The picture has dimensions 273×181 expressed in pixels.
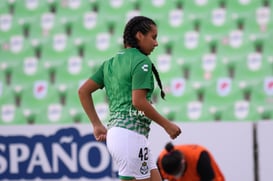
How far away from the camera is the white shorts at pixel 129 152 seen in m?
3.70

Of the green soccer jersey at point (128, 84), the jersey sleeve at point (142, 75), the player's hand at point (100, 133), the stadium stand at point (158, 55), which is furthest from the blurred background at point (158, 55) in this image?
the jersey sleeve at point (142, 75)

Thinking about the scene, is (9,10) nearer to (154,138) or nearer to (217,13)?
(217,13)

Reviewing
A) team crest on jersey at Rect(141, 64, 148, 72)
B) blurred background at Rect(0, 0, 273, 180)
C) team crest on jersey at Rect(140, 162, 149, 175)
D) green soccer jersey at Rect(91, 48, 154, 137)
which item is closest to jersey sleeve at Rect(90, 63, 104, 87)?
green soccer jersey at Rect(91, 48, 154, 137)

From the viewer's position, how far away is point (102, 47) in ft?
27.1

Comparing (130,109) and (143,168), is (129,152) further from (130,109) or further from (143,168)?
(130,109)

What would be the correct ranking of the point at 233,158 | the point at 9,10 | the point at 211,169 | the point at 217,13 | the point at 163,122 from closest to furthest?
the point at 163,122 < the point at 211,169 < the point at 233,158 < the point at 217,13 < the point at 9,10

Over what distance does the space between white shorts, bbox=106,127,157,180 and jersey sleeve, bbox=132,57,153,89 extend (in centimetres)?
29

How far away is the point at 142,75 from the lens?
3.59m

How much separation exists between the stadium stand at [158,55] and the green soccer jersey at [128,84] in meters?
3.53

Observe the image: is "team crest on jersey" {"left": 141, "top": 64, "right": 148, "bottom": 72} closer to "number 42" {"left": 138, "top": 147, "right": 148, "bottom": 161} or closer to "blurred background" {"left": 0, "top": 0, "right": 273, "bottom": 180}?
"number 42" {"left": 138, "top": 147, "right": 148, "bottom": 161}

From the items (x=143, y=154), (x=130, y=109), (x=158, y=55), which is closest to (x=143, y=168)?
(x=143, y=154)

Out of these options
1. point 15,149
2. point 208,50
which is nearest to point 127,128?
point 15,149

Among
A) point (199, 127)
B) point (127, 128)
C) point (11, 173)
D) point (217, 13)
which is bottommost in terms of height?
point (11, 173)

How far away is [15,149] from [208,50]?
97.4 inches
